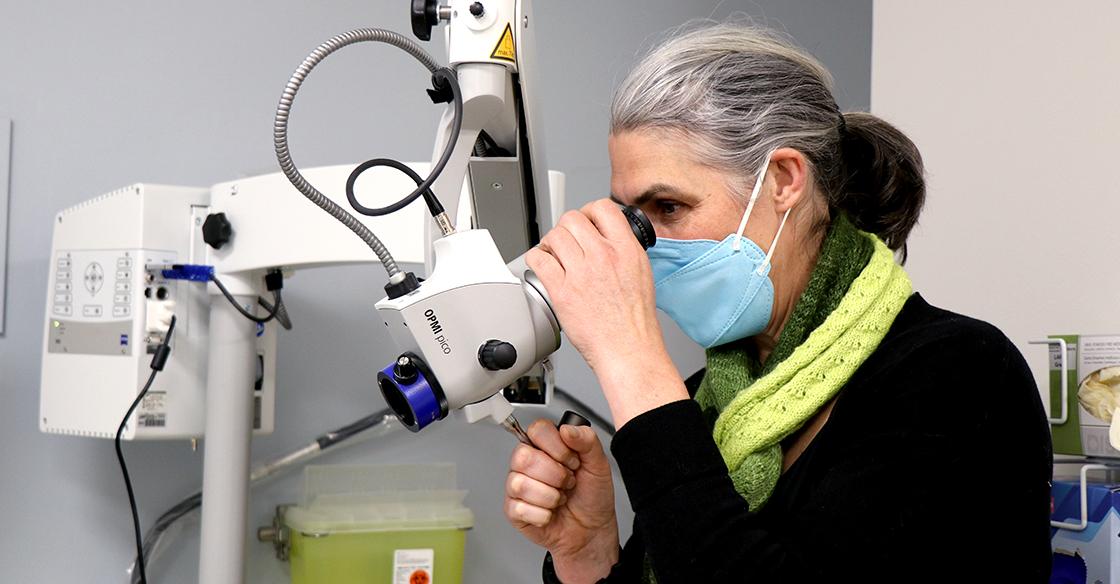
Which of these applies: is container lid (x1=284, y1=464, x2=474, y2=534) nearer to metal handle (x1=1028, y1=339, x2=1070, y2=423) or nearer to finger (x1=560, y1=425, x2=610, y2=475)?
finger (x1=560, y1=425, x2=610, y2=475)

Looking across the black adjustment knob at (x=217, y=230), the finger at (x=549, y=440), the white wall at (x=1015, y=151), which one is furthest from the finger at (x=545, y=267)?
the white wall at (x=1015, y=151)

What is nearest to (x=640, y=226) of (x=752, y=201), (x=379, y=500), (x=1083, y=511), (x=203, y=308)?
(x=752, y=201)

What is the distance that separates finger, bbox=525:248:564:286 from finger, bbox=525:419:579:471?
22 cm

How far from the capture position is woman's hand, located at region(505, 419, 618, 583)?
1.17 m

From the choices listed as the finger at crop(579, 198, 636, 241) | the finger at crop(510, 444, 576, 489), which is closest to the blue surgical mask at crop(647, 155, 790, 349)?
the finger at crop(579, 198, 636, 241)

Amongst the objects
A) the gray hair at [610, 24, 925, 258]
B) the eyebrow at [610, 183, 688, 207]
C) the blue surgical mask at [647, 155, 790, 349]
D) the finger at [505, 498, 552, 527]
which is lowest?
the finger at [505, 498, 552, 527]

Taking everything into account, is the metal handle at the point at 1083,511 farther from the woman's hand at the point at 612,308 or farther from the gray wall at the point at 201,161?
the gray wall at the point at 201,161

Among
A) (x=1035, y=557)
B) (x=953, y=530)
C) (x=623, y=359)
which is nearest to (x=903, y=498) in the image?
(x=953, y=530)

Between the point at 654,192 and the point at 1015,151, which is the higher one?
the point at 1015,151

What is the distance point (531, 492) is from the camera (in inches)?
45.9

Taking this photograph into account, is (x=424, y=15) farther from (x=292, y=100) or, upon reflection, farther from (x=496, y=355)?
(x=496, y=355)

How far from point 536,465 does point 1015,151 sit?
119 centimetres

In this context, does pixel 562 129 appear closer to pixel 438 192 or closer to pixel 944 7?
pixel 944 7

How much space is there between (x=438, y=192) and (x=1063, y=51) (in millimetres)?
1283
